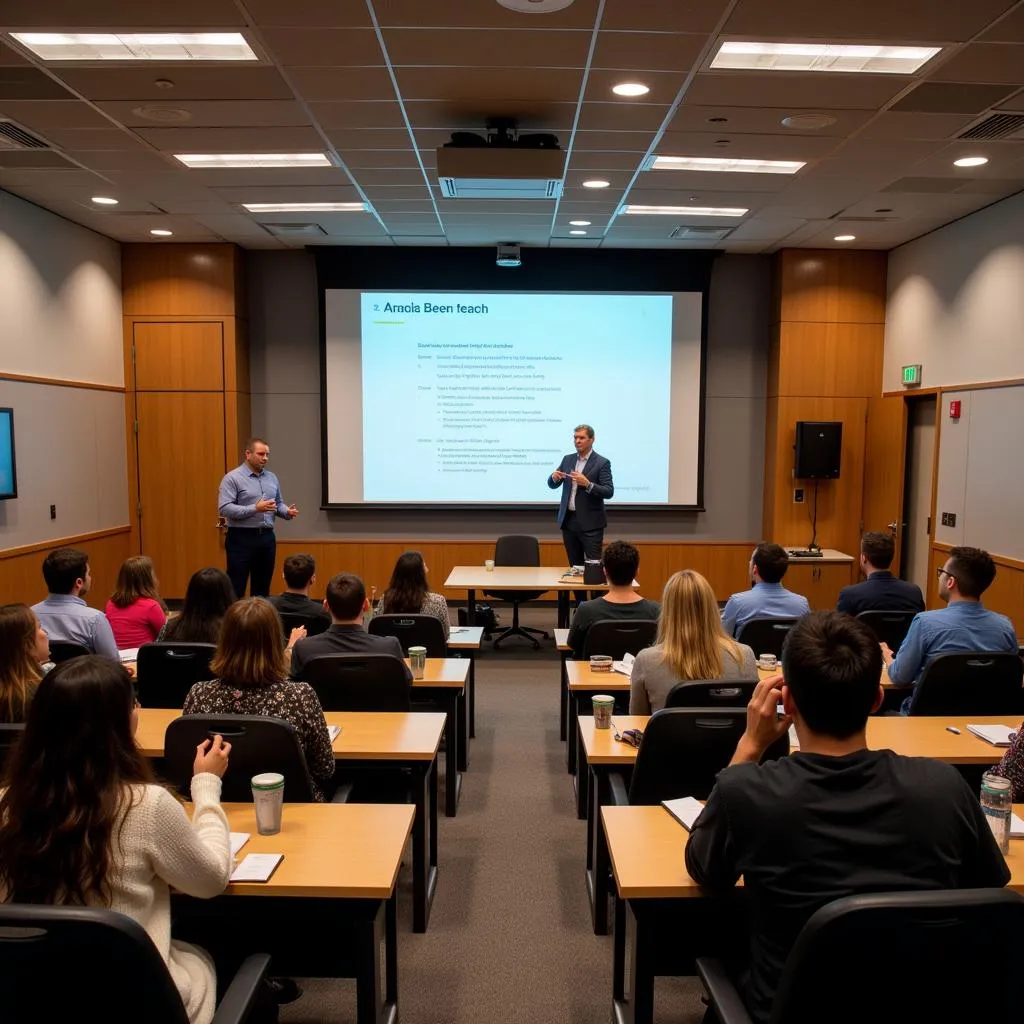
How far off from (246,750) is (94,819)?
0.82 m

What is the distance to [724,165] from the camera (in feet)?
19.1

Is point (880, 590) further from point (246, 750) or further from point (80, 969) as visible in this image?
point (80, 969)

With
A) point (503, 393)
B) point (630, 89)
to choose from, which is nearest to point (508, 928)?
point (630, 89)

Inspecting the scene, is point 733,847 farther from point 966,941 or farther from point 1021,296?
point 1021,296

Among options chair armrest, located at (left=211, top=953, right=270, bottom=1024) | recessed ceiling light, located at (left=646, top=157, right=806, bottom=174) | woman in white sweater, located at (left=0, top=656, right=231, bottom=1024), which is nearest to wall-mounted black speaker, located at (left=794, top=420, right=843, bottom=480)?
recessed ceiling light, located at (left=646, top=157, right=806, bottom=174)

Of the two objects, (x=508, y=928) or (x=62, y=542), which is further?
(x=62, y=542)

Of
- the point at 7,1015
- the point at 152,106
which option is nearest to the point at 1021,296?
the point at 152,106

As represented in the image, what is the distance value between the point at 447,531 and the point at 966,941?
781 centimetres

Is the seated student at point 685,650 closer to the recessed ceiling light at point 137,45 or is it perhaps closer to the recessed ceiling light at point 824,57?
the recessed ceiling light at point 824,57

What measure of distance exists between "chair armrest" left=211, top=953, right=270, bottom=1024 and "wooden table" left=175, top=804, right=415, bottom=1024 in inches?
5.7

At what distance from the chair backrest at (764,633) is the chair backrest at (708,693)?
1.34 m

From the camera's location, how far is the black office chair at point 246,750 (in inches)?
91.7

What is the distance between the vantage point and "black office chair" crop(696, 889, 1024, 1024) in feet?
4.35

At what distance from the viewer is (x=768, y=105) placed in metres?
4.64
